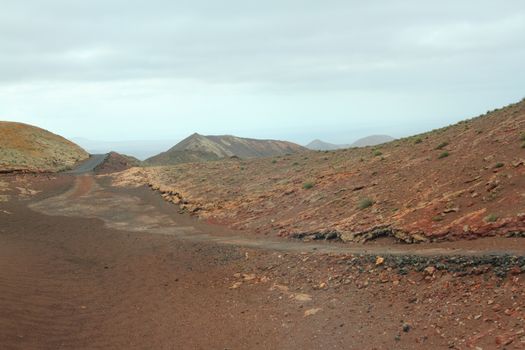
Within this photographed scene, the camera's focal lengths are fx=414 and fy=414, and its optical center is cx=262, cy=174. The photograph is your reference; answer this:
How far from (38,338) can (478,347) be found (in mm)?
9572

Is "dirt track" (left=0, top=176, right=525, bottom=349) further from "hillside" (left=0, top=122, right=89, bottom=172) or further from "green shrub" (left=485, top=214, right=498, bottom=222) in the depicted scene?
"hillside" (left=0, top=122, right=89, bottom=172)

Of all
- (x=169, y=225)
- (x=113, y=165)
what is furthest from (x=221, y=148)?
(x=169, y=225)

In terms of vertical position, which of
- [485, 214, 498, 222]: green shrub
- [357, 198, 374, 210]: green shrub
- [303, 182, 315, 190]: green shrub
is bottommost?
[485, 214, 498, 222]: green shrub

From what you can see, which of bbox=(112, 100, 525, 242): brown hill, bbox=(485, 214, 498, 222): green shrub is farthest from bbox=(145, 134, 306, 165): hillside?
bbox=(485, 214, 498, 222): green shrub

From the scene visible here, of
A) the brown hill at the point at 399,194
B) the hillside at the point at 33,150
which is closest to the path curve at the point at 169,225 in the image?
the brown hill at the point at 399,194

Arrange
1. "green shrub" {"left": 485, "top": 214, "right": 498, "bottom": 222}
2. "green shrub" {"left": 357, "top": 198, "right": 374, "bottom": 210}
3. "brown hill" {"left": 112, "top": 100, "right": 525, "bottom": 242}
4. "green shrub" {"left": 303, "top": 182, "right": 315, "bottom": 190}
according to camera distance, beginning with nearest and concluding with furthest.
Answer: "green shrub" {"left": 485, "top": 214, "right": 498, "bottom": 222}, "brown hill" {"left": 112, "top": 100, "right": 525, "bottom": 242}, "green shrub" {"left": 357, "top": 198, "right": 374, "bottom": 210}, "green shrub" {"left": 303, "top": 182, "right": 315, "bottom": 190}

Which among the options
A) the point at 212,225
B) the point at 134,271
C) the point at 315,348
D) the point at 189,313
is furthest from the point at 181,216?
the point at 315,348

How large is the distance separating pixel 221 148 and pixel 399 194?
93182 millimetres

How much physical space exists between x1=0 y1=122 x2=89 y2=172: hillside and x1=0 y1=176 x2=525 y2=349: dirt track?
4261cm

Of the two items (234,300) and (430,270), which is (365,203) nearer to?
(430,270)

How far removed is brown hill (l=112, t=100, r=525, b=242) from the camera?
14.0 m

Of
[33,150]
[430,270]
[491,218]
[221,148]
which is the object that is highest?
[221,148]

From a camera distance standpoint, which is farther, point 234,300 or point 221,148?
point 221,148

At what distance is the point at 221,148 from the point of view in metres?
110
